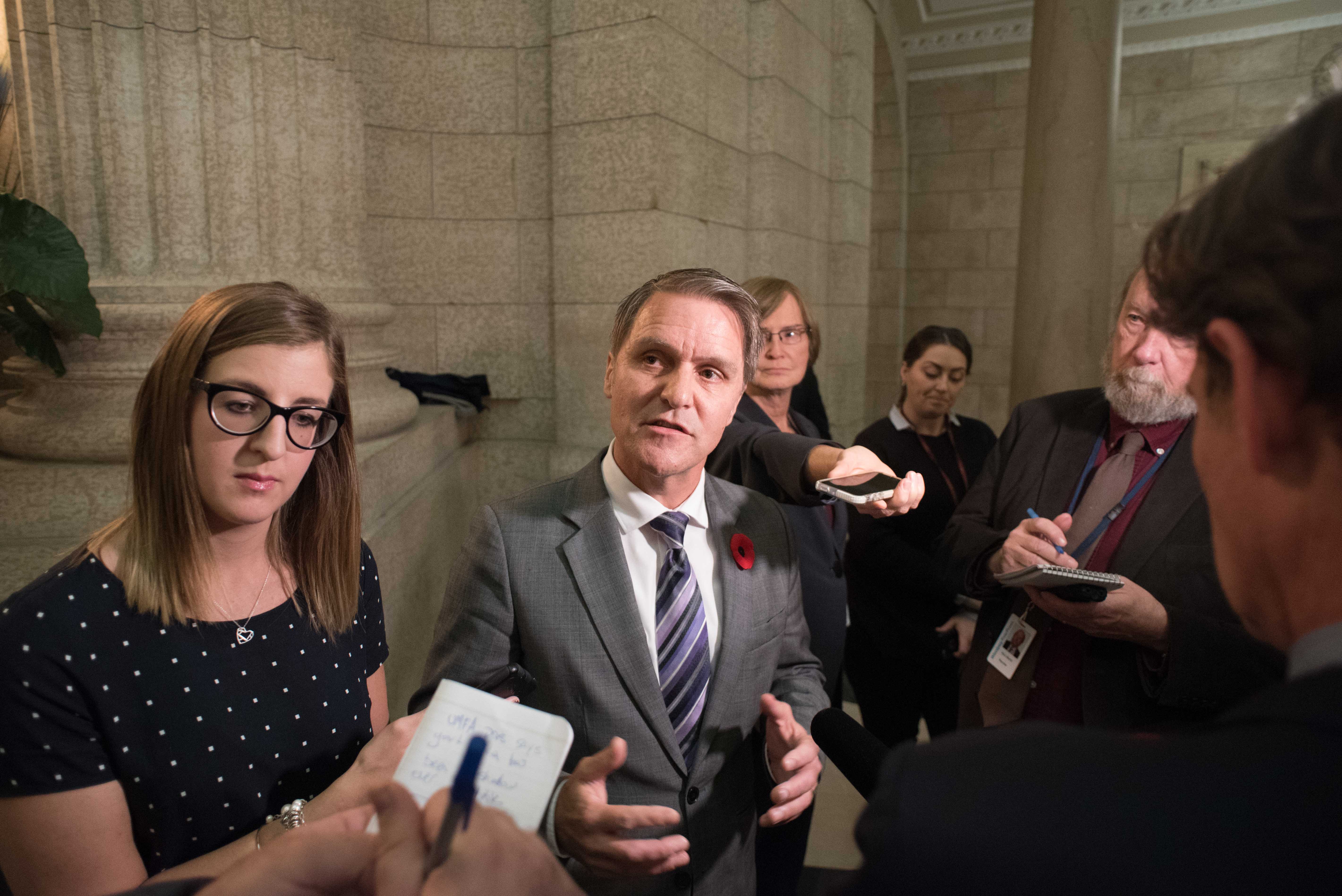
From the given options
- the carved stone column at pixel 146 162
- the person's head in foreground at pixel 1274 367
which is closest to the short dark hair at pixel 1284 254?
the person's head in foreground at pixel 1274 367

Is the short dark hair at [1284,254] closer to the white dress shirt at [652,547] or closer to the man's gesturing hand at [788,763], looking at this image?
the man's gesturing hand at [788,763]

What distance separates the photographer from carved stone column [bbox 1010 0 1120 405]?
4270 millimetres

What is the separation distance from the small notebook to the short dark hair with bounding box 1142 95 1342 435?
818 millimetres

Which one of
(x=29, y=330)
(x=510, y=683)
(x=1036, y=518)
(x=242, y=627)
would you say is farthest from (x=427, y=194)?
(x=1036, y=518)

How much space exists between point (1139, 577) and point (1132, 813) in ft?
4.16

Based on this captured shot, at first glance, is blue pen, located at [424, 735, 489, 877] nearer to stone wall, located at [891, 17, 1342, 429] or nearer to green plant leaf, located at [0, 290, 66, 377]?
green plant leaf, located at [0, 290, 66, 377]

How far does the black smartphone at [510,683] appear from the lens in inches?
53.2

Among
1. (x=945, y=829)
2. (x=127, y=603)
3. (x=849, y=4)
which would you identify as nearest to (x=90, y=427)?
(x=127, y=603)

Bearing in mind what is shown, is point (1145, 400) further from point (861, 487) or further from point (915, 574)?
point (915, 574)

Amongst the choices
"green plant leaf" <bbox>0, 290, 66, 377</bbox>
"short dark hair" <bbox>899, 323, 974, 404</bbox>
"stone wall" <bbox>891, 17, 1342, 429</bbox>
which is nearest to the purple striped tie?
"short dark hair" <bbox>899, 323, 974, 404</bbox>

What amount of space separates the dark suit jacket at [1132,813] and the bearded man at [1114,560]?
103 centimetres

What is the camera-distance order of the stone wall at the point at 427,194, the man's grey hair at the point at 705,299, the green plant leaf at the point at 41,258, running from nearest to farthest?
the man's grey hair at the point at 705,299
the green plant leaf at the point at 41,258
the stone wall at the point at 427,194

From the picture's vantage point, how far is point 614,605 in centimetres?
138

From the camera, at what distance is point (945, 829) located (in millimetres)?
562
